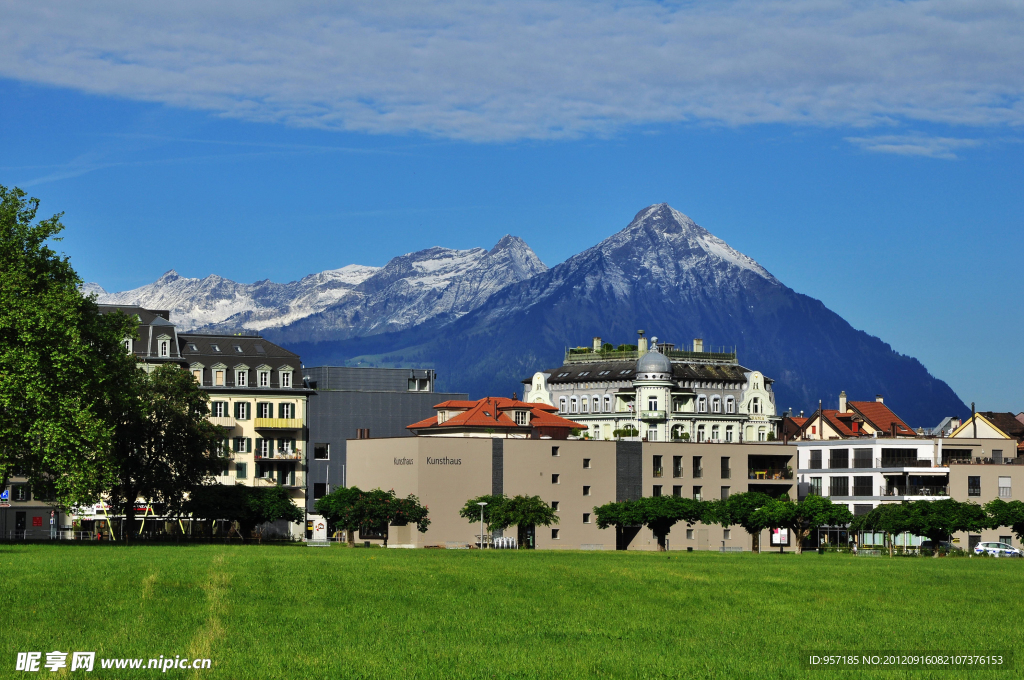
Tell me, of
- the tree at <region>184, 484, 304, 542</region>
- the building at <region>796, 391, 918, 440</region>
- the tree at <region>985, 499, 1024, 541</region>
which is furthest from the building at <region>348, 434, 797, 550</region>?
the building at <region>796, 391, 918, 440</region>

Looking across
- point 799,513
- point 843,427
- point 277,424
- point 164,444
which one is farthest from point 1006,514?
point 164,444

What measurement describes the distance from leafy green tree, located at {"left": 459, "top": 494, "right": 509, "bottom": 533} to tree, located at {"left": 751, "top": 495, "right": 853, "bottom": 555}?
78.1 feet

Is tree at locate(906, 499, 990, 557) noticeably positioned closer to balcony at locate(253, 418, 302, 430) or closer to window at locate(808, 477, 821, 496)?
window at locate(808, 477, 821, 496)

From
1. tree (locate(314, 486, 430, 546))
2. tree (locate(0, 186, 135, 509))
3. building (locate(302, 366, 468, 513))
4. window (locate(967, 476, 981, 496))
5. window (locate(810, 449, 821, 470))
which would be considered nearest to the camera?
tree (locate(0, 186, 135, 509))

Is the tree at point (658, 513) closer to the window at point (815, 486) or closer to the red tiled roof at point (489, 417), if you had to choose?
the red tiled roof at point (489, 417)

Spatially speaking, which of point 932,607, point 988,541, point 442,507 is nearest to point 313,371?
point 442,507

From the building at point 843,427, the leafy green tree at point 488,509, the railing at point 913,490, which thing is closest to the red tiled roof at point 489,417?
the leafy green tree at point 488,509

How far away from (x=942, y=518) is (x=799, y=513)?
1292cm

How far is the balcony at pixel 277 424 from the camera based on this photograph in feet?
503

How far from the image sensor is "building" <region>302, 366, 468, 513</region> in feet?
535

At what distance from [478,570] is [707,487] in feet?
255

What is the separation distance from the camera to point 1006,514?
130375 mm

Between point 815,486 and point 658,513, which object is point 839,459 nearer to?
point 815,486

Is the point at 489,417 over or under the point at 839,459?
over
